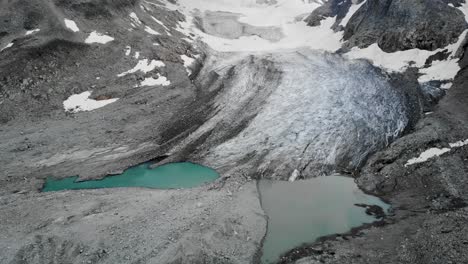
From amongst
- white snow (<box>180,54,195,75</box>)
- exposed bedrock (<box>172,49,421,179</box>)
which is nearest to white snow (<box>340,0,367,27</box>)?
exposed bedrock (<box>172,49,421,179</box>)

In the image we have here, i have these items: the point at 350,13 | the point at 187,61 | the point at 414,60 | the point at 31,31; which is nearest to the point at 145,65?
the point at 187,61

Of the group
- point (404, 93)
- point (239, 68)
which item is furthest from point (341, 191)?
point (239, 68)

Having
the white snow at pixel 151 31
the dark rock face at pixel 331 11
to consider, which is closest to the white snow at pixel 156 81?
the white snow at pixel 151 31

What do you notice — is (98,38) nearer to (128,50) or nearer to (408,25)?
(128,50)

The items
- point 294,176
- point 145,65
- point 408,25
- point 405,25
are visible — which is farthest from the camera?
point 405,25

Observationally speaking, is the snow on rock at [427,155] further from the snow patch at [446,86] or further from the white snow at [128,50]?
the white snow at [128,50]

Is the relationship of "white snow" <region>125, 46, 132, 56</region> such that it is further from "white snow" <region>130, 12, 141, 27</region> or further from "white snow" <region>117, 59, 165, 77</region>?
"white snow" <region>130, 12, 141, 27</region>
